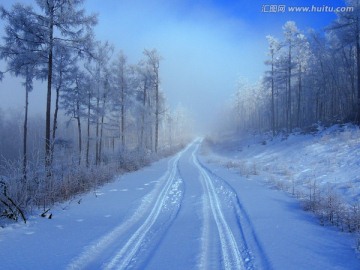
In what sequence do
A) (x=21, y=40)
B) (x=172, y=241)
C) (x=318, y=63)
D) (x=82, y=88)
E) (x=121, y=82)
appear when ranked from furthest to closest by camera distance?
(x=318, y=63) → (x=121, y=82) → (x=82, y=88) → (x=21, y=40) → (x=172, y=241)

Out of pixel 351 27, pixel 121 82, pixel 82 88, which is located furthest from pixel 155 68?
pixel 351 27

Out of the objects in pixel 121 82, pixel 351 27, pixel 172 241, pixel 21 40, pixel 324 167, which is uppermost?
pixel 351 27

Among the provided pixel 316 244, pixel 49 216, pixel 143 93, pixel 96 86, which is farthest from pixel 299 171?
pixel 143 93

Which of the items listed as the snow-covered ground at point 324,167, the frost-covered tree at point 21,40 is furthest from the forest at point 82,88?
the snow-covered ground at point 324,167

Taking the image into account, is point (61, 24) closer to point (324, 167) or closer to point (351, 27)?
point (324, 167)


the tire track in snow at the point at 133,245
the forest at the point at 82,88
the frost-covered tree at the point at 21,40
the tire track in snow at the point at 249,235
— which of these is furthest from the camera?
the frost-covered tree at the point at 21,40

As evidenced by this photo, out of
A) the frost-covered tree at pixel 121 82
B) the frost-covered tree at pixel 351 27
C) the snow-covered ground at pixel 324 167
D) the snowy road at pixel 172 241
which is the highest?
the frost-covered tree at pixel 351 27

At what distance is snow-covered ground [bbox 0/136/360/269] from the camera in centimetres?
444

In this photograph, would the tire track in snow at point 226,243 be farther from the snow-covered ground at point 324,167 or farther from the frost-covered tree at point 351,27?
the frost-covered tree at point 351,27

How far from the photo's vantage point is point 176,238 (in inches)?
222

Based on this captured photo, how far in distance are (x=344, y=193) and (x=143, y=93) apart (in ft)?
94.0

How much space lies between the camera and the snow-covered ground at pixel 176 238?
4.44m

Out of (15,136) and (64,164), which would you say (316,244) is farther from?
(15,136)

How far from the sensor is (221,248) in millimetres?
5020
